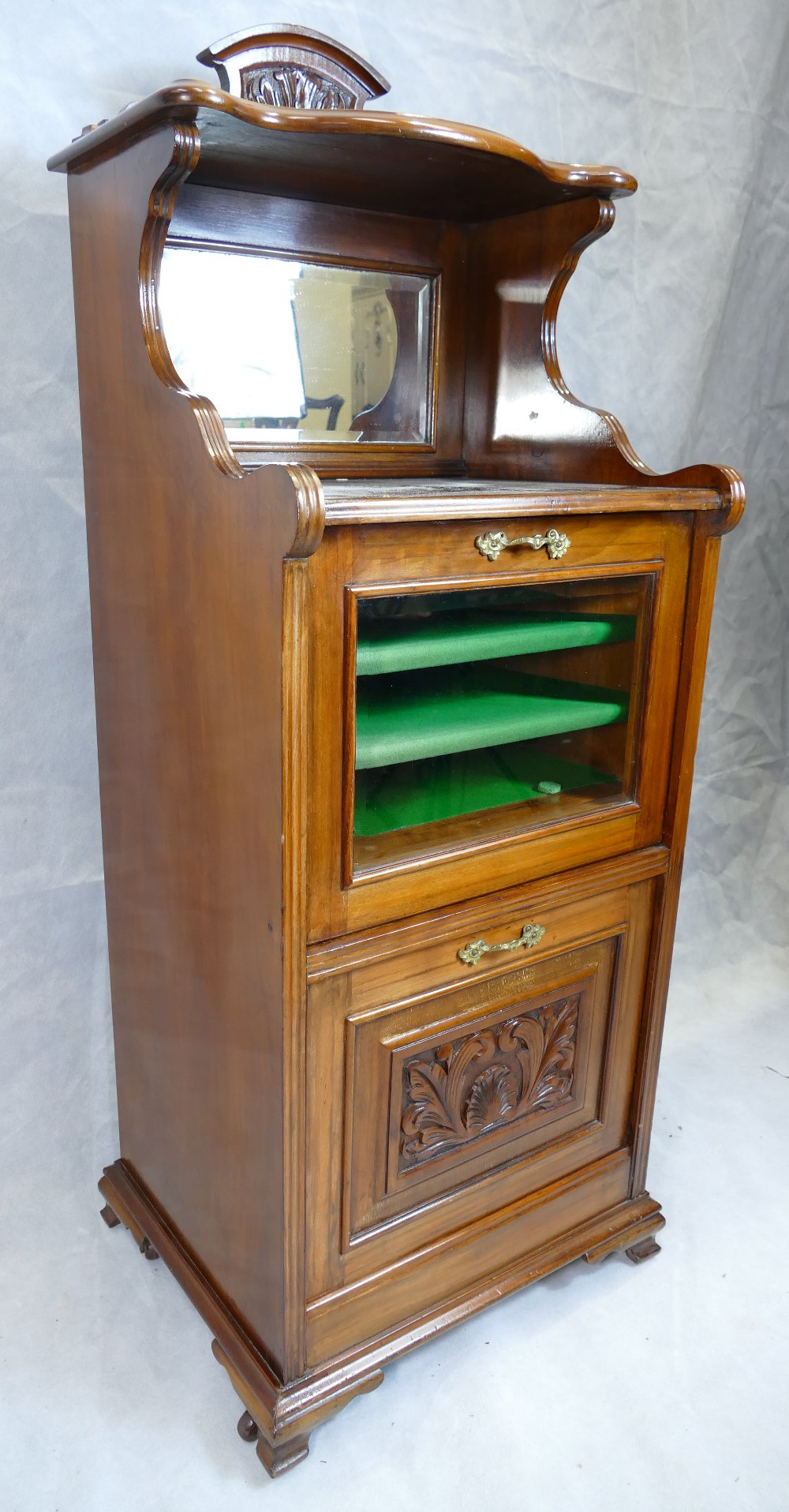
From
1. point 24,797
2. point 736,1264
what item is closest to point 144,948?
point 24,797

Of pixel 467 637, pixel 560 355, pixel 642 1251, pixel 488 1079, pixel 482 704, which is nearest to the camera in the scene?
pixel 467 637

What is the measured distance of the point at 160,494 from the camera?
1.32 meters

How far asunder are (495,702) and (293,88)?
2.82ft

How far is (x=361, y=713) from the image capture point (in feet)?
4.10

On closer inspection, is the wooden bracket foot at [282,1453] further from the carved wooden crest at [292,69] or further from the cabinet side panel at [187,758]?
the carved wooden crest at [292,69]

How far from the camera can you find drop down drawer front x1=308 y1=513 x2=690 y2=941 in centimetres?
121

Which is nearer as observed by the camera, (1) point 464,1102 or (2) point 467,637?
(2) point 467,637

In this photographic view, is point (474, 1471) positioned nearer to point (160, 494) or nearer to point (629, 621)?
point (629, 621)

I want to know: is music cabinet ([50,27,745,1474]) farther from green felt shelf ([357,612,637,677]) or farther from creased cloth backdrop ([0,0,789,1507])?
creased cloth backdrop ([0,0,789,1507])

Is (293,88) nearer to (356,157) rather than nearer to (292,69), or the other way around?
(292,69)

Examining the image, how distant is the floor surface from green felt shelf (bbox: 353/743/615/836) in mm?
738

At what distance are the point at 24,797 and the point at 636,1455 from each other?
1236mm

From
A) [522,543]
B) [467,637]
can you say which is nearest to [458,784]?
[467,637]

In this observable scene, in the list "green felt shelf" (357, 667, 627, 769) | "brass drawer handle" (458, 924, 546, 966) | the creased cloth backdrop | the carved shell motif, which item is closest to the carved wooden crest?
the carved shell motif
